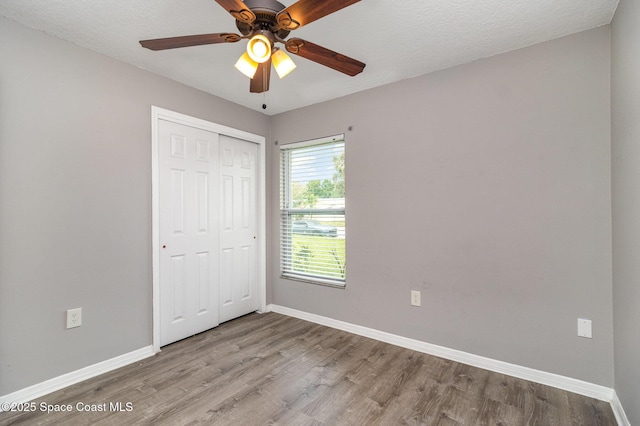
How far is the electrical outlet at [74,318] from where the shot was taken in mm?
2098

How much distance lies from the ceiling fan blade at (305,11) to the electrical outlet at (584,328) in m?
2.44

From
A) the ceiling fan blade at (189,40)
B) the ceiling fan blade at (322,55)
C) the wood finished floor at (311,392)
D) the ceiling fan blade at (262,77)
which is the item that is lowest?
the wood finished floor at (311,392)

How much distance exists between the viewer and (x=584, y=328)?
1.98m

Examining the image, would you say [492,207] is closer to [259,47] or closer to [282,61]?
[282,61]

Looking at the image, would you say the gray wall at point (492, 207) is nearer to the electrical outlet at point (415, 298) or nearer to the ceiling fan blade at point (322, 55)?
the electrical outlet at point (415, 298)

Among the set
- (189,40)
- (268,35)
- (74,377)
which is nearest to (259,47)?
(268,35)

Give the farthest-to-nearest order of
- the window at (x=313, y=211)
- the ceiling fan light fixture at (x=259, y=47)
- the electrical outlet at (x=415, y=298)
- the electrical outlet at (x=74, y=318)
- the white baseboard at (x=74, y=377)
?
the window at (x=313, y=211) < the electrical outlet at (x=415, y=298) < the electrical outlet at (x=74, y=318) < the white baseboard at (x=74, y=377) < the ceiling fan light fixture at (x=259, y=47)

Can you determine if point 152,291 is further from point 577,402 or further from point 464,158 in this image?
point 577,402

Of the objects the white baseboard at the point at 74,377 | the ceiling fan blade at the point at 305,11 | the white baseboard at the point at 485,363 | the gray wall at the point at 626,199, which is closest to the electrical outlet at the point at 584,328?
the gray wall at the point at 626,199

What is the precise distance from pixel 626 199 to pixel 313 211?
8.30 feet

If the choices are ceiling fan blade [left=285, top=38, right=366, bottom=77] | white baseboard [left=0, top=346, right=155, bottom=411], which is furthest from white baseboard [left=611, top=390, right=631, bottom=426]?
white baseboard [left=0, top=346, right=155, bottom=411]

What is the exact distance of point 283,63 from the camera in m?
1.66

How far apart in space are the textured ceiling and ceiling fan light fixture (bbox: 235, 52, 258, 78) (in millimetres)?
436

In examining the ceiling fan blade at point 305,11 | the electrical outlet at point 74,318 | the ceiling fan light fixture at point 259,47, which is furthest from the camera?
the electrical outlet at point 74,318
